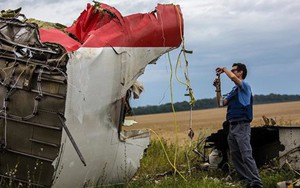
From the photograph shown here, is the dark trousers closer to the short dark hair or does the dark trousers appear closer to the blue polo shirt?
the blue polo shirt

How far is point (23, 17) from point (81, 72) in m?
1.64

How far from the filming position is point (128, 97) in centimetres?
844

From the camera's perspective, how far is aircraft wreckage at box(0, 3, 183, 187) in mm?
6848

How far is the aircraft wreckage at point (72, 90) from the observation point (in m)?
6.85

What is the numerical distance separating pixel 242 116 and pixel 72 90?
269cm

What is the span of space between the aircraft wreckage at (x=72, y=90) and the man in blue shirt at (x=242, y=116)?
1107 millimetres

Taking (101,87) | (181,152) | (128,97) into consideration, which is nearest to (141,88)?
(128,97)

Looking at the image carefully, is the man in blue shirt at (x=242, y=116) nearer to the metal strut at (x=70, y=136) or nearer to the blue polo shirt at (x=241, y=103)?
the blue polo shirt at (x=241, y=103)

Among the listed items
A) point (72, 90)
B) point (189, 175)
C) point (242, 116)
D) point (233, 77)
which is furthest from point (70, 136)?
point (189, 175)

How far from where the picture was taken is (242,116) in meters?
8.13

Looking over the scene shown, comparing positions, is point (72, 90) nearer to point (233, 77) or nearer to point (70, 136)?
point (70, 136)

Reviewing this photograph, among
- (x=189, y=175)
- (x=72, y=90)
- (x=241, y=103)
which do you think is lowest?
(x=189, y=175)

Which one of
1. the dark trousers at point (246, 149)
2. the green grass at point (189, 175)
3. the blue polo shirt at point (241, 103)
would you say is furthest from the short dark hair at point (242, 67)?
the green grass at point (189, 175)

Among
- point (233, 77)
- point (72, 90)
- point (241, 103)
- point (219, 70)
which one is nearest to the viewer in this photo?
point (72, 90)
